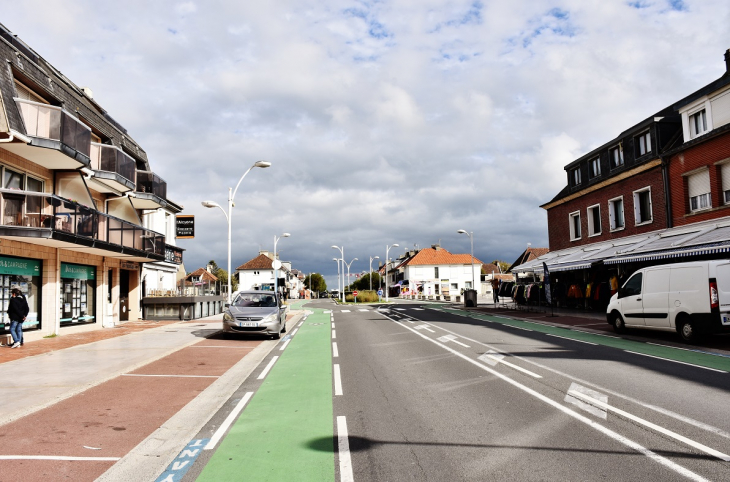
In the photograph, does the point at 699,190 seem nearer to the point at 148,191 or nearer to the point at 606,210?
the point at 606,210

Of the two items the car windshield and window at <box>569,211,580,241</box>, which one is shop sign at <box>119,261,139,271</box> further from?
window at <box>569,211,580,241</box>

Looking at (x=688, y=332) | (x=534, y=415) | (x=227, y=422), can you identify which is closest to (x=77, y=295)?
(x=227, y=422)

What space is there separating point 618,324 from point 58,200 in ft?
59.7

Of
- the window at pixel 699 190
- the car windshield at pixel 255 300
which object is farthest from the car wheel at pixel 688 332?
the car windshield at pixel 255 300

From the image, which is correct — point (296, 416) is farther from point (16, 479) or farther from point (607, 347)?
point (607, 347)

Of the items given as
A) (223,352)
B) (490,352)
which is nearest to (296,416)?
(490,352)

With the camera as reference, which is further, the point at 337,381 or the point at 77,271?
the point at 77,271

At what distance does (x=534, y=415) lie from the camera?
21.5 feet

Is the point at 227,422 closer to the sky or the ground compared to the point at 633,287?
closer to the ground

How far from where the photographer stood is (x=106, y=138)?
22.9m

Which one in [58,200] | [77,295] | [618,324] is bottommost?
[618,324]

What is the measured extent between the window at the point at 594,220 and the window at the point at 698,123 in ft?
27.8

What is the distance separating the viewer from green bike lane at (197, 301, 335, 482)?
190 inches

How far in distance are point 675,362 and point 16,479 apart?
11231 mm
